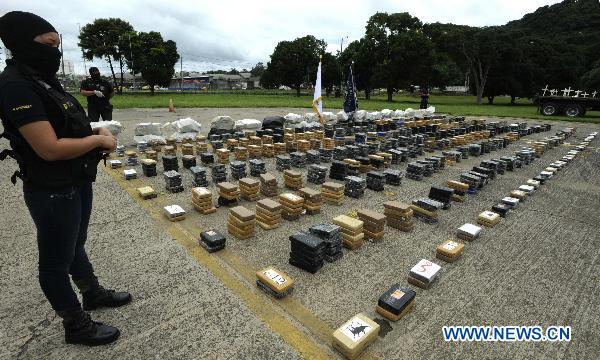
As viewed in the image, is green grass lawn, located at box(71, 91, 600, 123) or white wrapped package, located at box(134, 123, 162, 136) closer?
white wrapped package, located at box(134, 123, 162, 136)

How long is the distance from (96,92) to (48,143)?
354 inches

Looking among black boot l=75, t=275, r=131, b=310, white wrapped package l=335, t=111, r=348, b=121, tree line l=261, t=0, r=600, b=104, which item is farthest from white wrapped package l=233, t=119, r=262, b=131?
tree line l=261, t=0, r=600, b=104

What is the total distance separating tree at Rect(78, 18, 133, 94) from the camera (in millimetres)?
52125

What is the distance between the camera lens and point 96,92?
31.7ft

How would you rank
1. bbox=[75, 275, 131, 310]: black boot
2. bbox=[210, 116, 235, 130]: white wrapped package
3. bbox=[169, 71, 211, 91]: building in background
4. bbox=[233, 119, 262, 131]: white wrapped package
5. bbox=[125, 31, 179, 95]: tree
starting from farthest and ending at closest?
1. bbox=[169, 71, 211, 91]: building in background
2. bbox=[125, 31, 179, 95]: tree
3. bbox=[233, 119, 262, 131]: white wrapped package
4. bbox=[210, 116, 235, 130]: white wrapped package
5. bbox=[75, 275, 131, 310]: black boot

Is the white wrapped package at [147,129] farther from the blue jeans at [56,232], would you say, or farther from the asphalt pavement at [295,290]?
the blue jeans at [56,232]

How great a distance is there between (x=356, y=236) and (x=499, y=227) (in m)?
3.11

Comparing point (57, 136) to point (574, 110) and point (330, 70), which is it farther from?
point (330, 70)

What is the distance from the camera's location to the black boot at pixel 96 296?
3372 millimetres

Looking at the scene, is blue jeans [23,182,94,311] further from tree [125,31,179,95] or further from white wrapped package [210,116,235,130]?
tree [125,31,179,95]

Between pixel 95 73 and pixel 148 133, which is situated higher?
pixel 95 73

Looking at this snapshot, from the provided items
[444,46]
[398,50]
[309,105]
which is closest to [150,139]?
[309,105]

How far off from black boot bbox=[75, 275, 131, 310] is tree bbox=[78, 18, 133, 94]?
57.4m

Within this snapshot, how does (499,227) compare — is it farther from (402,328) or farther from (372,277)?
(402,328)
